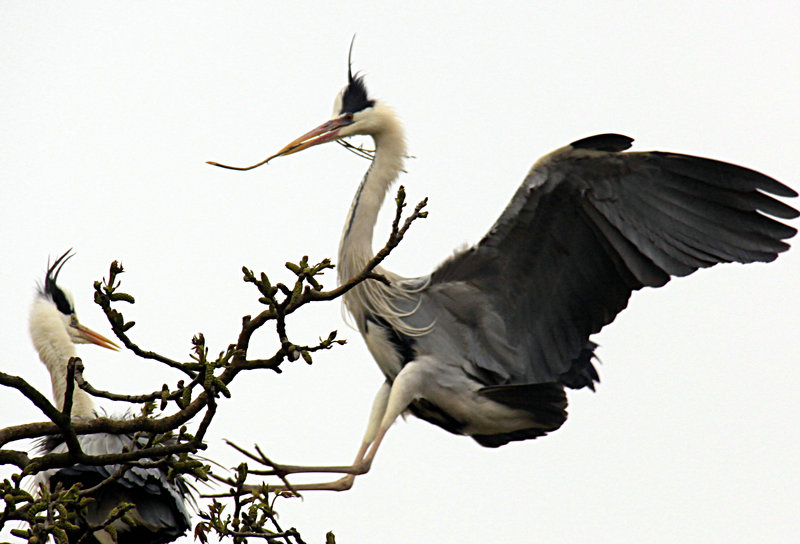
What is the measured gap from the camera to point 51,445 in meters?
6.48

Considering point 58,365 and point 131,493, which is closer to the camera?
point 131,493

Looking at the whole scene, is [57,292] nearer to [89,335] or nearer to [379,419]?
[89,335]

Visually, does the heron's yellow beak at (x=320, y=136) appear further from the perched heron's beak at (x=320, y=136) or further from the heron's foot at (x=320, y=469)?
the heron's foot at (x=320, y=469)

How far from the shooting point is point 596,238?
18.1 feet

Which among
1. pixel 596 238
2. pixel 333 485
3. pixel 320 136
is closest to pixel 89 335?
pixel 320 136

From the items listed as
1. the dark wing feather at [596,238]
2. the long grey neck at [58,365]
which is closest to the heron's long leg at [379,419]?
the dark wing feather at [596,238]

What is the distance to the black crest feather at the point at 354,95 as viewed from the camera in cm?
635

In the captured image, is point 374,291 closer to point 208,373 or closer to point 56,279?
point 208,373

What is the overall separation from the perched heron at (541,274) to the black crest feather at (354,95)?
38cm

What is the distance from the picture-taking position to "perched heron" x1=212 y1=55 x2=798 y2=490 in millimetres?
5246

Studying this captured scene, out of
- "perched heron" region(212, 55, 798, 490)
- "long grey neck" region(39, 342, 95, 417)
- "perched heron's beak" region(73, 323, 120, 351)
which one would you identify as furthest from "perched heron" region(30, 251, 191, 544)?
"perched heron's beak" region(73, 323, 120, 351)

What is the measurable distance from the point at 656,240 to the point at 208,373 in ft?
9.74

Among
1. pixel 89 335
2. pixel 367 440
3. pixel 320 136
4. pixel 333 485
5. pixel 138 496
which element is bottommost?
pixel 333 485

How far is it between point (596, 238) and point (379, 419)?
4.72ft
